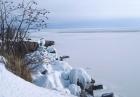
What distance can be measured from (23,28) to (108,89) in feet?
8.52

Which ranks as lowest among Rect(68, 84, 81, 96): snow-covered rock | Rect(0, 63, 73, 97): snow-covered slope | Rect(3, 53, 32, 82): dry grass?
Rect(68, 84, 81, 96): snow-covered rock

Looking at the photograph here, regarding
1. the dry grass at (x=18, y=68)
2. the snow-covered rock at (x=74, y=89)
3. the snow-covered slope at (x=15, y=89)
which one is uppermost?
the snow-covered slope at (x=15, y=89)

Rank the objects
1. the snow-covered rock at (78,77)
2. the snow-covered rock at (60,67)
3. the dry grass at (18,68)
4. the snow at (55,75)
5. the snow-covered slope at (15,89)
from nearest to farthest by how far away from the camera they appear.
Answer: the snow-covered slope at (15,89) → the dry grass at (18,68) → the snow at (55,75) → the snow-covered rock at (78,77) → the snow-covered rock at (60,67)

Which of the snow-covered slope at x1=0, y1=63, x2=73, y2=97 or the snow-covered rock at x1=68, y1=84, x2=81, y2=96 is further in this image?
the snow-covered rock at x1=68, y1=84, x2=81, y2=96

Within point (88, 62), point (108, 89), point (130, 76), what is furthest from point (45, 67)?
point (88, 62)

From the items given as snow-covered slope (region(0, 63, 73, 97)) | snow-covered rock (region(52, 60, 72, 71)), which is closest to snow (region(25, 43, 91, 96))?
snow-covered rock (region(52, 60, 72, 71))

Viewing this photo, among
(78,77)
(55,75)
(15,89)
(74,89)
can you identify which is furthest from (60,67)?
(15,89)

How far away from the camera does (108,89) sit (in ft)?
28.5

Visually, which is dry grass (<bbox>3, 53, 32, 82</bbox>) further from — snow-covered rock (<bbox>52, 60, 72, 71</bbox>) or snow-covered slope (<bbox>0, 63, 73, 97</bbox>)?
snow-covered rock (<bbox>52, 60, 72, 71</bbox>)

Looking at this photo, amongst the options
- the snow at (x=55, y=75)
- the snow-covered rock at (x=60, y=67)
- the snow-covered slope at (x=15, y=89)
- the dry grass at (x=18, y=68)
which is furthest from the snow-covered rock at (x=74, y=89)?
the snow-covered slope at (x=15, y=89)

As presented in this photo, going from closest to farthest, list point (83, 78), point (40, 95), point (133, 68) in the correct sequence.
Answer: point (40, 95) → point (83, 78) → point (133, 68)

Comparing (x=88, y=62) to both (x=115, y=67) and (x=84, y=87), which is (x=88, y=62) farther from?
(x=84, y=87)

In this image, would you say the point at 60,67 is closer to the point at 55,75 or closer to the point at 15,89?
the point at 55,75

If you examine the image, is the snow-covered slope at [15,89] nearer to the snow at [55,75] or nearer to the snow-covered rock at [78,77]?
the snow at [55,75]
